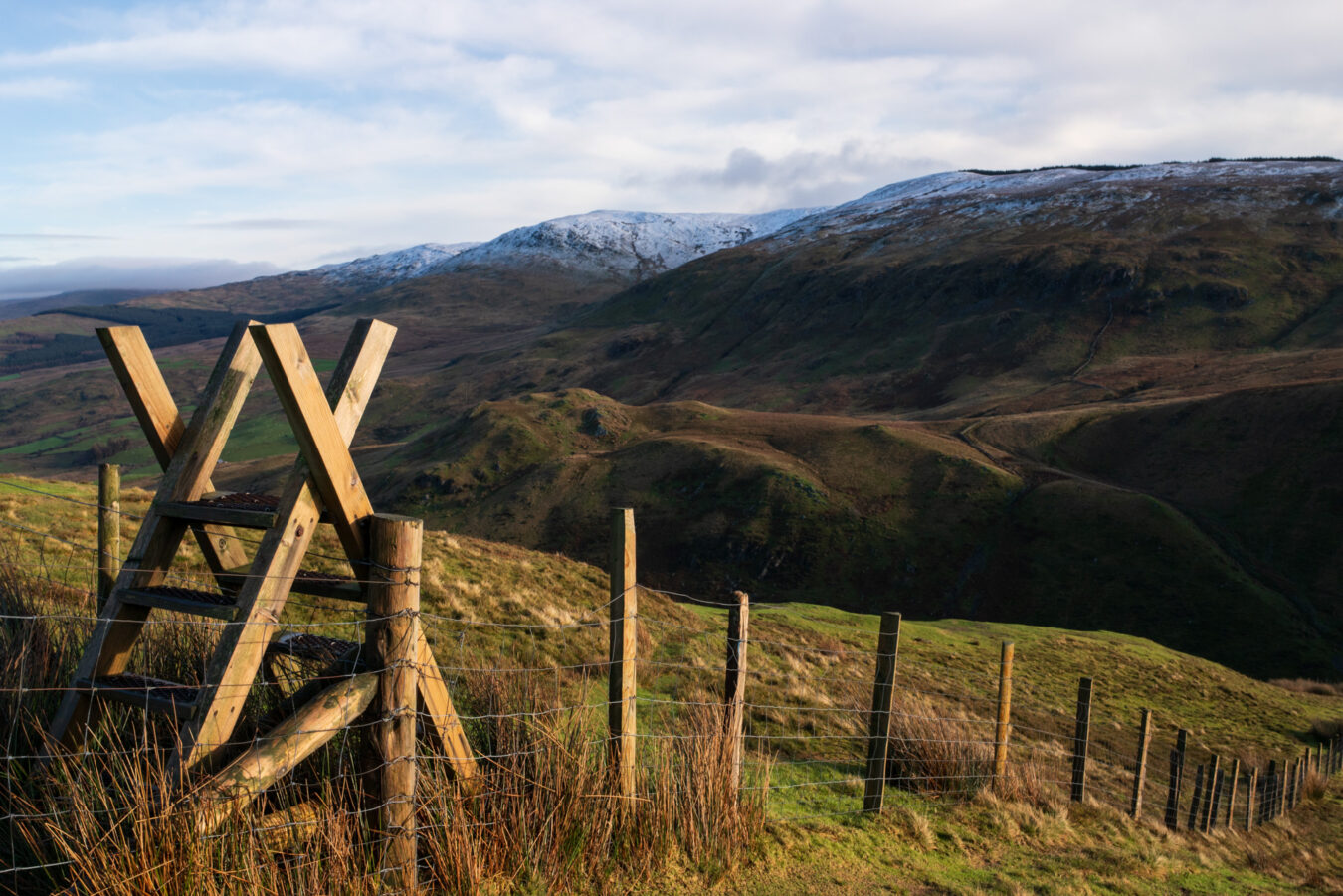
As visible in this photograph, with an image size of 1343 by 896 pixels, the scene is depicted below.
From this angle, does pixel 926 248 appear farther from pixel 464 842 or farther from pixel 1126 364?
pixel 464 842

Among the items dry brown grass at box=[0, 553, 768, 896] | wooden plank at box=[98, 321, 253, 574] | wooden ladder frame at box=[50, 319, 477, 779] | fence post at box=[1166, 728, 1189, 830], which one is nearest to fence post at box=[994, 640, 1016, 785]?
fence post at box=[1166, 728, 1189, 830]

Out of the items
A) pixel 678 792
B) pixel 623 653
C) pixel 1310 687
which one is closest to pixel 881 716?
pixel 678 792

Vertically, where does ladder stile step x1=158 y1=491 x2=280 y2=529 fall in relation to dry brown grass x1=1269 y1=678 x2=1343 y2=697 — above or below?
above

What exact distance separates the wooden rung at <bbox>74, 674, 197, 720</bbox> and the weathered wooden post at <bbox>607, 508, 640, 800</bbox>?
2.44 meters

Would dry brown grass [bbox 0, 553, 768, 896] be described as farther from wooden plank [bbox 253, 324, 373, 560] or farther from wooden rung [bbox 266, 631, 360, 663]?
wooden plank [bbox 253, 324, 373, 560]

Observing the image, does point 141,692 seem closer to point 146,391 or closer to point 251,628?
point 251,628

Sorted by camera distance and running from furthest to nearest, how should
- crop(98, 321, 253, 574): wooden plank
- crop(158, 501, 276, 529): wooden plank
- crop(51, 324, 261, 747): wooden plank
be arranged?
crop(98, 321, 253, 574): wooden plank → crop(51, 324, 261, 747): wooden plank → crop(158, 501, 276, 529): wooden plank

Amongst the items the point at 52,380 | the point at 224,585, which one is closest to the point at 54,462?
the point at 52,380

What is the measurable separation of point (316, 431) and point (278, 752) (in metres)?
1.54

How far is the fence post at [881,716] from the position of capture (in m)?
7.45

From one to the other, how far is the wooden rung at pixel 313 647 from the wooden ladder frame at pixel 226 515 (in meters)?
0.37

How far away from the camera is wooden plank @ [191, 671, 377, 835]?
12.2ft

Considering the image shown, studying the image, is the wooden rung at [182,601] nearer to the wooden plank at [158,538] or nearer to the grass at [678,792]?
the wooden plank at [158,538]

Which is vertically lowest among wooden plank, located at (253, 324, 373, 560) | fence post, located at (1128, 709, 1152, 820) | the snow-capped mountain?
fence post, located at (1128, 709, 1152, 820)
